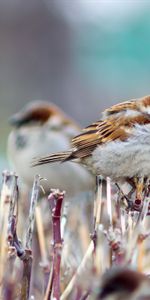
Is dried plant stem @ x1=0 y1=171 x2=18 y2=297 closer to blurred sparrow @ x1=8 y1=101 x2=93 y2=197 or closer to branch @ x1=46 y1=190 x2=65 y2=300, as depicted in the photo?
branch @ x1=46 y1=190 x2=65 y2=300

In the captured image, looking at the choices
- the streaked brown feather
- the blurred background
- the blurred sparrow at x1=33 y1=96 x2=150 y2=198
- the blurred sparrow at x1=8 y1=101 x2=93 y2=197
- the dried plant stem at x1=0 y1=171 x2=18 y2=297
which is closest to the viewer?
the dried plant stem at x1=0 y1=171 x2=18 y2=297

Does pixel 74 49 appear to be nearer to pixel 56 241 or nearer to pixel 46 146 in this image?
pixel 46 146

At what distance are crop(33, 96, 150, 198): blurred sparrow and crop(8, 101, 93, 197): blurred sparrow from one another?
176 centimetres

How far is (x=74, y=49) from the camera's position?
19.1 metres

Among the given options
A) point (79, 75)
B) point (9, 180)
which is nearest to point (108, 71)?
point (79, 75)

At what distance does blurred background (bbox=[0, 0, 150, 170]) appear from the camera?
54.5 ft

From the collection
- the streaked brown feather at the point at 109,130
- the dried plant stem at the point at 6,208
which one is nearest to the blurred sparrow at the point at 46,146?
the streaked brown feather at the point at 109,130

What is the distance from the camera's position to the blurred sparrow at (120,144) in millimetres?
3344

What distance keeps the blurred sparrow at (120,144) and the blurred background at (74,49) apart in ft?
39.0

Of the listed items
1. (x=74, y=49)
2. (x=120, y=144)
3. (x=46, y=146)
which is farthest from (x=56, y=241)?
(x=74, y=49)

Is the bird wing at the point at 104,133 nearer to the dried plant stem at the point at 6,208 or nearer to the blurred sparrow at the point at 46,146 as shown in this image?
the dried plant stem at the point at 6,208

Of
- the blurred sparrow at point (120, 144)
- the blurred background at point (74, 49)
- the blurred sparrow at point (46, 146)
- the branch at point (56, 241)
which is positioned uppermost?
the blurred background at point (74, 49)

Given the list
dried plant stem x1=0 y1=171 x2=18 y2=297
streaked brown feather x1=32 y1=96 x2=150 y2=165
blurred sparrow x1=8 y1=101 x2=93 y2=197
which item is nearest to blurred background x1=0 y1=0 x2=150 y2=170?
blurred sparrow x1=8 y1=101 x2=93 y2=197

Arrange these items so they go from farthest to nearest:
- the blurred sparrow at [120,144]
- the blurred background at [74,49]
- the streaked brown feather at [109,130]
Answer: the blurred background at [74,49] < the streaked brown feather at [109,130] < the blurred sparrow at [120,144]
